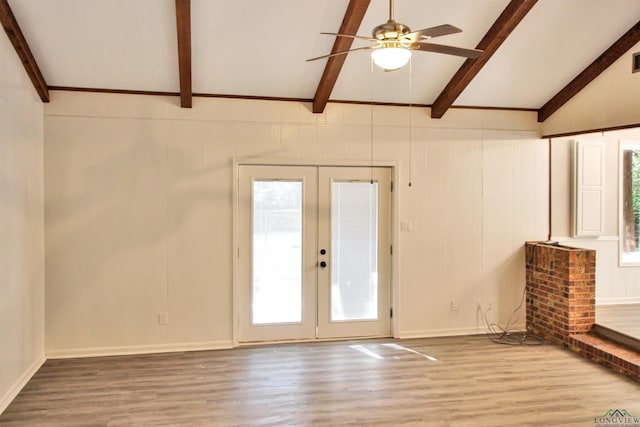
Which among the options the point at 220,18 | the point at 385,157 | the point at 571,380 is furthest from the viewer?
the point at 385,157

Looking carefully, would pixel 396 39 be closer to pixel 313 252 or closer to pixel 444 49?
pixel 444 49

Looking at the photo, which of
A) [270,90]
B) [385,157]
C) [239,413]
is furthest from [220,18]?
[239,413]

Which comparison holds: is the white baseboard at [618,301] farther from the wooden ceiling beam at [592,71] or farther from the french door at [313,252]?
the french door at [313,252]

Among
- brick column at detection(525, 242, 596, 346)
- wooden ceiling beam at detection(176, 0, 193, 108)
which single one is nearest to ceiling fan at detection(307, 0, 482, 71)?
wooden ceiling beam at detection(176, 0, 193, 108)

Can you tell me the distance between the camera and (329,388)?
3.81 metres

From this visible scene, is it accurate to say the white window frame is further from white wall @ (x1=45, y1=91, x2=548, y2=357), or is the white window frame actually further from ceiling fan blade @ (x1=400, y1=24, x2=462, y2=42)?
ceiling fan blade @ (x1=400, y1=24, x2=462, y2=42)

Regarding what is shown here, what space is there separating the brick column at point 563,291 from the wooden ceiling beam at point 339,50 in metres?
3.11

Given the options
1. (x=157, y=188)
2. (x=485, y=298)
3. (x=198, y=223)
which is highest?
(x=157, y=188)

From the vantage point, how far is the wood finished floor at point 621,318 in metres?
4.65

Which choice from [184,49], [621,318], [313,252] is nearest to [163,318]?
[313,252]

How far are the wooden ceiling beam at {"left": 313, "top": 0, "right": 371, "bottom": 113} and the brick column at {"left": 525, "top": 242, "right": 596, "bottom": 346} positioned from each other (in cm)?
311

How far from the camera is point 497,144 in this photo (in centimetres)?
542

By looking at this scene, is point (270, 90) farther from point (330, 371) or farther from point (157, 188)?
point (330, 371)

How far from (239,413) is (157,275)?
1.92 meters
